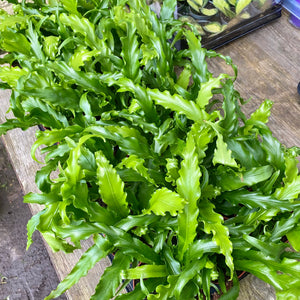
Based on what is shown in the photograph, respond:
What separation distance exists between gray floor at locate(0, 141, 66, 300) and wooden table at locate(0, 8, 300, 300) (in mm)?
475

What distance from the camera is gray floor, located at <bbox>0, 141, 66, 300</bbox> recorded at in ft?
4.47

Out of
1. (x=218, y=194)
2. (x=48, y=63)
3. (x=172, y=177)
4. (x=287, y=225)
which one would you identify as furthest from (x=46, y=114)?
(x=287, y=225)

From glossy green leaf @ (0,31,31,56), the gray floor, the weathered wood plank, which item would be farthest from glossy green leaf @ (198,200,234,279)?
the gray floor

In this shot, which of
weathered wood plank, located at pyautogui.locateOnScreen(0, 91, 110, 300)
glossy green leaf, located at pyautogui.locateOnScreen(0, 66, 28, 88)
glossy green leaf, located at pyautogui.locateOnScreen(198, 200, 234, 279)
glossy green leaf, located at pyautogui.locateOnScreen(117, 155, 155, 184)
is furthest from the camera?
glossy green leaf, located at pyautogui.locateOnScreen(0, 66, 28, 88)

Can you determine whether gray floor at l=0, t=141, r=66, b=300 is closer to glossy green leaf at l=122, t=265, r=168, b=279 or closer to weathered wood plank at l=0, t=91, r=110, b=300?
weathered wood plank at l=0, t=91, r=110, b=300

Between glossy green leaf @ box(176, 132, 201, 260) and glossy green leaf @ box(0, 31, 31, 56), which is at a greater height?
glossy green leaf @ box(176, 132, 201, 260)

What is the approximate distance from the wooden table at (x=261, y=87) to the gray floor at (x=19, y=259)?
1.56ft

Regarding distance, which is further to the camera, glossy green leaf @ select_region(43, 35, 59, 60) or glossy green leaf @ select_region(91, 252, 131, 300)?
glossy green leaf @ select_region(43, 35, 59, 60)

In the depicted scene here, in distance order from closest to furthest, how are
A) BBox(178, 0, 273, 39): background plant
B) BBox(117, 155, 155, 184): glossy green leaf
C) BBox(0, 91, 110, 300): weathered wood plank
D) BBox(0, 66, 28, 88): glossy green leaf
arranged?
BBox(117, 155, 155, 184): glossy green leaf → BBox(0, 91, 110, 300): weathered wood plank → BBox(0, 66, 28, 88): glossy green leaf → BBox(178, 0, 273, 39): background plant

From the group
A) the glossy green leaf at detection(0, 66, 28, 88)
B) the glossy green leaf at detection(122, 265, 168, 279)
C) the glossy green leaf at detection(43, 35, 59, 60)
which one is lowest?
the glossy green leaf at detection(0, 66, 28, 88)

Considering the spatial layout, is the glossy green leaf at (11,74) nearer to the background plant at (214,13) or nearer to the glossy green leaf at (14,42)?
the glossy green leaf at (14,42)

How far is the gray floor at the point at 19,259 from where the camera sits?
1362mm

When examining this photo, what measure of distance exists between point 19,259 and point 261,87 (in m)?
1.18

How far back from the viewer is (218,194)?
30.1 inches
